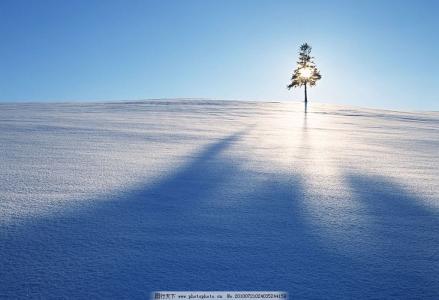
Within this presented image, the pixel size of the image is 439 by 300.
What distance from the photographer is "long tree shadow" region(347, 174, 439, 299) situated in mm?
1486

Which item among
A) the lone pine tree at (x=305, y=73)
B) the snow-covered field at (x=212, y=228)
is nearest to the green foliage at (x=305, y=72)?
the lone pine tree at (x=305, y=73)

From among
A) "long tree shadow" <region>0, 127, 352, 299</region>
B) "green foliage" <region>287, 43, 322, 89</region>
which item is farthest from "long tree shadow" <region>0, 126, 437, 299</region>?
"green foliage" <region>287, 43, 322, 89</region>

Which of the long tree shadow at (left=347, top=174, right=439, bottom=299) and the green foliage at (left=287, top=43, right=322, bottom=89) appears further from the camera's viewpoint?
the green foliage at (left=287, top=43, right=322, bottom=89)

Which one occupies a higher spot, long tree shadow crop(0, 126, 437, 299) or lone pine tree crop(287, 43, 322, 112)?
lone pine tree crop(287, 43, 322, 112)

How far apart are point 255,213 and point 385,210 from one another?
3.36 feet

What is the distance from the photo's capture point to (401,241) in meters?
1.91

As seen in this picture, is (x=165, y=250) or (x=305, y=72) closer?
(x=165, y=250)

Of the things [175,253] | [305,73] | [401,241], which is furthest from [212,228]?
[305,73]

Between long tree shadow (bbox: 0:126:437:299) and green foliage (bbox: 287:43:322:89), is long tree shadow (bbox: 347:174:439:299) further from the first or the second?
green foliage (bbox: 287:43:322:89)

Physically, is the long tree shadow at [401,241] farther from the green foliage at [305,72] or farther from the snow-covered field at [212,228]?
the green foliage at [305,72]

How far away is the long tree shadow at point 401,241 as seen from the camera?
1.49m

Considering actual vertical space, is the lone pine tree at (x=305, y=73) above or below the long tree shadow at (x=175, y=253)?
above

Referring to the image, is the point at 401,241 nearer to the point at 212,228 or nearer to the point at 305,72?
the point at 212,228

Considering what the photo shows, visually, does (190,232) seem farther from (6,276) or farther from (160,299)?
(6,276)
